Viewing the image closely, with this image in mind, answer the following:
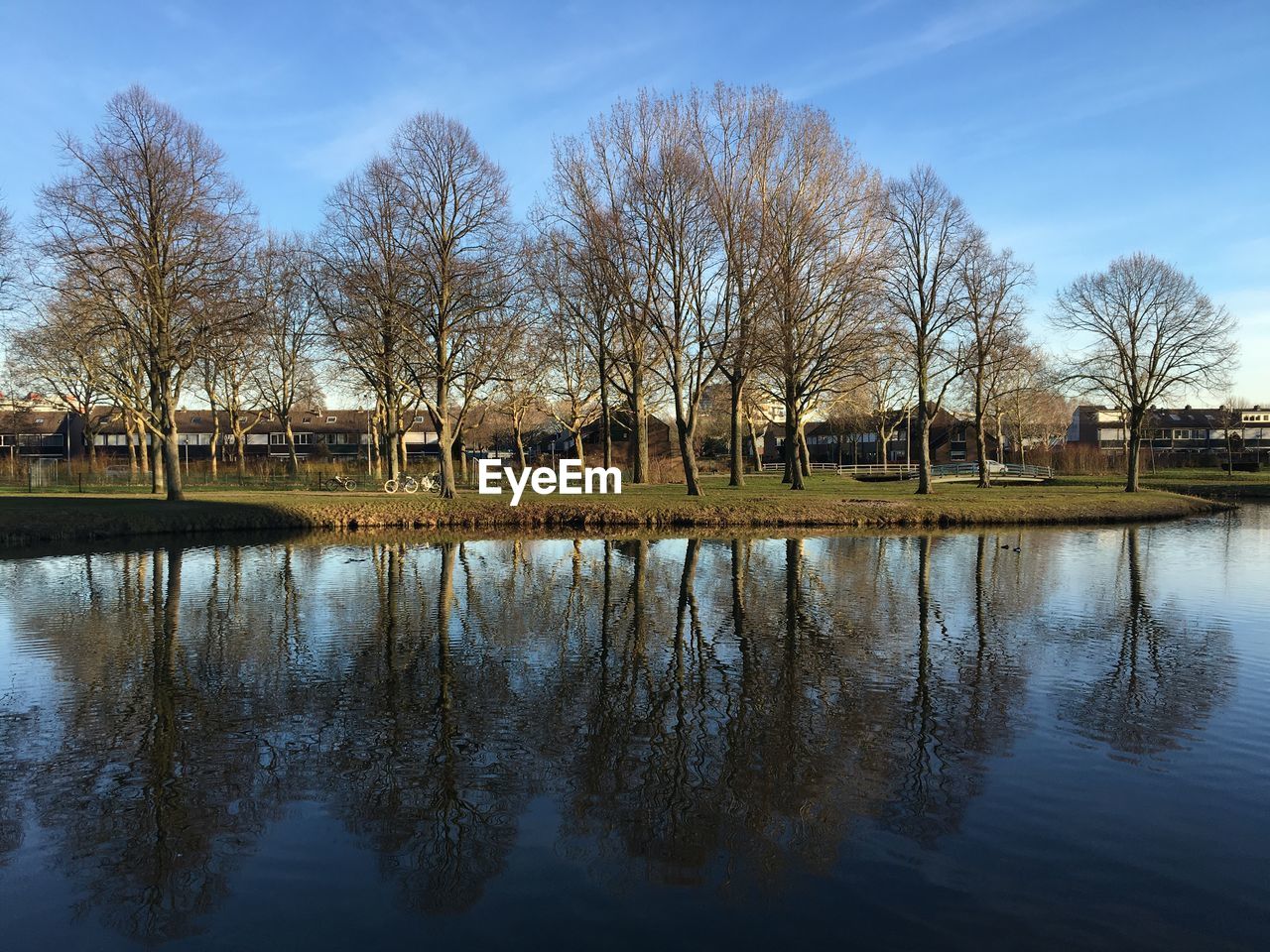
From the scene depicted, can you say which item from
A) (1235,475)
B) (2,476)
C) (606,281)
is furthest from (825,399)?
(2,476)

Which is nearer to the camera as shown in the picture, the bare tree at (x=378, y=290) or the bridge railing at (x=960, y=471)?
the bare tree at (x=378, y=290)

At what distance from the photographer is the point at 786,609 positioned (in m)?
15.7

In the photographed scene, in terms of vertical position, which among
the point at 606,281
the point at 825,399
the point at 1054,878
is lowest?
the point at 1054,878

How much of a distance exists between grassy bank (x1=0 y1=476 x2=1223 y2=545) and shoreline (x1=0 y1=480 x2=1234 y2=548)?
0.04 m

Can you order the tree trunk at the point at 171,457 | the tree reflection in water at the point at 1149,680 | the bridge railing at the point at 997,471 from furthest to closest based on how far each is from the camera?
the bridge railing at the point at 997,471
the tree trunk at the point at 171,457
the tree reflection in water at the point at 1149,680

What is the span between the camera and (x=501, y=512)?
106 feet

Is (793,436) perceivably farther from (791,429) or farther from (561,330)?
(561,330)

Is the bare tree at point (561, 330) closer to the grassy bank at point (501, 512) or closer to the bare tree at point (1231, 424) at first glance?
the grassy bank at point (501, 512)

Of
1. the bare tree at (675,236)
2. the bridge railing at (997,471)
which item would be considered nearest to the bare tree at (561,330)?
the bare tree at (675,236)

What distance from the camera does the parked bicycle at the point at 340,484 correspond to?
137 feet

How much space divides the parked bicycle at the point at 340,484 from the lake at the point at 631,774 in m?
25.5

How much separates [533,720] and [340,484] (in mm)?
35069

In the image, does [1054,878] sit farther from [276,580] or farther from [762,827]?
[276,580]

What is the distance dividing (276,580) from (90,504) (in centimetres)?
1680
